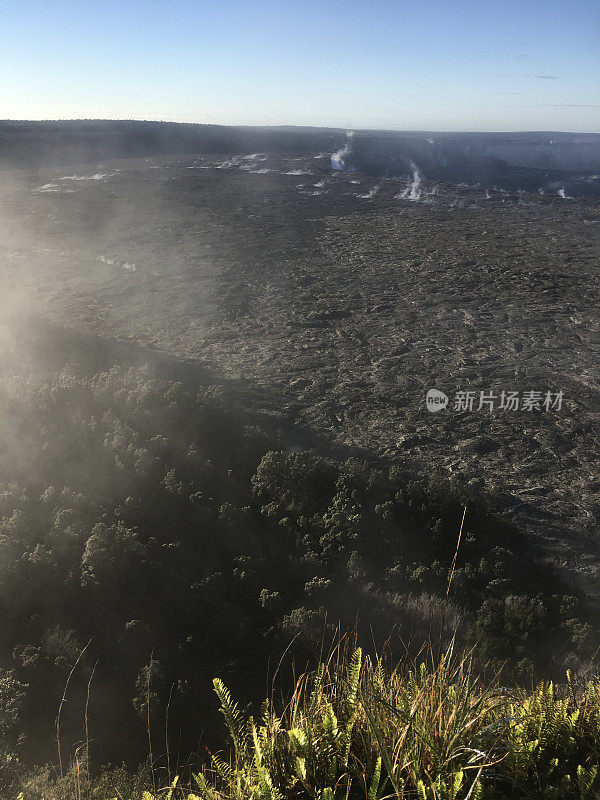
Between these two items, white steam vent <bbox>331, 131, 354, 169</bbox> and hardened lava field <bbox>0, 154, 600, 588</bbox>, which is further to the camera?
white steam vent <bbox>331, 131, 354, 169</bbox>

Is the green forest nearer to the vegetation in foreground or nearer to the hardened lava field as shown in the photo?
the hardened lava field

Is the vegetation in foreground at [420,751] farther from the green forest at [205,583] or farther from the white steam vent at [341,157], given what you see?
the white steam vent at [341,157]

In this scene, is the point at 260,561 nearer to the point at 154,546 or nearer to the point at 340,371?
the point at 154,546

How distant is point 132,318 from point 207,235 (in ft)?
19.4

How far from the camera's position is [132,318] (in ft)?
30.0

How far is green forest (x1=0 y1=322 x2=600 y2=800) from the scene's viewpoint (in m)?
3.75

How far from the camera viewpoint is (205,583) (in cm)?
455

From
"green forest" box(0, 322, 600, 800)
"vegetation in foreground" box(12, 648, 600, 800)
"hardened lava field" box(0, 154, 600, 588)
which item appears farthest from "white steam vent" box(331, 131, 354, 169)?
"vegetation in foreground" box(12, 648, 600, 800)

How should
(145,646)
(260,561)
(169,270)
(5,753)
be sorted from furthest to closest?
(169,270), (260,561), (145,646), (5,753)

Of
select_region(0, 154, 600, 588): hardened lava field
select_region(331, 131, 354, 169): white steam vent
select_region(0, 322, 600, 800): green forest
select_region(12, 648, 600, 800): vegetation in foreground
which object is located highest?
select_region(331, 131, 354, 169): white steam vent

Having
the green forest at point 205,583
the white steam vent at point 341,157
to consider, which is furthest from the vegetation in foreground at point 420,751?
the white steam vent at point 341,157

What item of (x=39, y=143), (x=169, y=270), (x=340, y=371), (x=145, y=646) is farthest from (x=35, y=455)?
(x=39, y=143)

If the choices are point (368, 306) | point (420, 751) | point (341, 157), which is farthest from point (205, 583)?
point (341, 157)

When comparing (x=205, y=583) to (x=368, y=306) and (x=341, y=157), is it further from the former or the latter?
(x=341, y=157)
